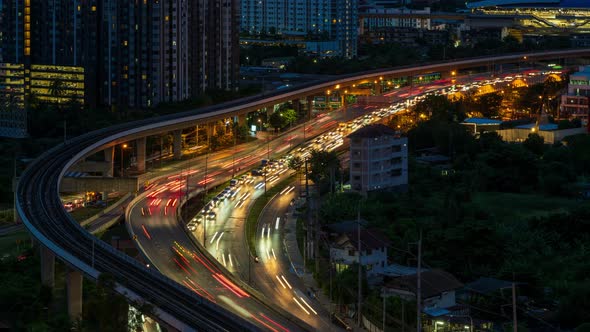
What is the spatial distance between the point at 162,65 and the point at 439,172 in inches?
734

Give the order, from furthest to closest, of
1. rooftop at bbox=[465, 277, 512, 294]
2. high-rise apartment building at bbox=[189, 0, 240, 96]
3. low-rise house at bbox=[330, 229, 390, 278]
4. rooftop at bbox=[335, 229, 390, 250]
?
high-rise apartment building at bbox=[189, 0, 240, 96], rooftop at bbox=[335, 229, 390, 250], low-rise house at bbox=[330, 229, 390, 278], rooftop at bbox=[465, 277, 512, 294]

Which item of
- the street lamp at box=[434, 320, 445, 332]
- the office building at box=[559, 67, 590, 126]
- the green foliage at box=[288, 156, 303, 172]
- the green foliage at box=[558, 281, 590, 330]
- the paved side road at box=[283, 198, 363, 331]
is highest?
the office building at box=[559, 67, 590, 126]

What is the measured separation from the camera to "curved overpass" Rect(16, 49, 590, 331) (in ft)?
76.4

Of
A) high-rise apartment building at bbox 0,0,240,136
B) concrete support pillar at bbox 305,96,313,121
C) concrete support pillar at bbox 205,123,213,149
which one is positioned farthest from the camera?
concrete support pillar at bbox 305,96,313,121

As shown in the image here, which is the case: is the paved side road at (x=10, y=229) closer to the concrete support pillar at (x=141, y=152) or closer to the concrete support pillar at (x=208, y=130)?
the concrete support pillar at (x=141, y=152)

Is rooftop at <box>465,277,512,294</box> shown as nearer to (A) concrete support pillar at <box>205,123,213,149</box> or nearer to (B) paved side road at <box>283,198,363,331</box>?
(B) paved side road at <box>283,198,363,331</box>

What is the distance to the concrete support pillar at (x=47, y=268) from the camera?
29.4 m

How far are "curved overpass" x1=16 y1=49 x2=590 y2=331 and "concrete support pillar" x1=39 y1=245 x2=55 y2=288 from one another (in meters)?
0.56

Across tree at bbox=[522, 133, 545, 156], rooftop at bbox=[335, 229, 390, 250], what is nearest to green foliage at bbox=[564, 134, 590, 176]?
tree at bbox=[522, 133, 545, 156]

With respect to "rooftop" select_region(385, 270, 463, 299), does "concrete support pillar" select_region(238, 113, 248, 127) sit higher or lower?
higher

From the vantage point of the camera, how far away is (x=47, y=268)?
29.5 metres

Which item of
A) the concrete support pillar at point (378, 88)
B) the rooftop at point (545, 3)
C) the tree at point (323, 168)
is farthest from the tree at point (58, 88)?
the rooftop at point (545, 3)

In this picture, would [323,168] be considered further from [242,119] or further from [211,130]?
[242,119]

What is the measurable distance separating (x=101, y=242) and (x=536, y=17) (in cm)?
7310
